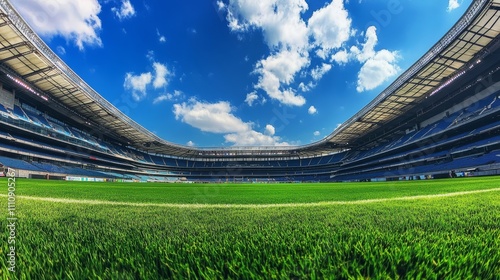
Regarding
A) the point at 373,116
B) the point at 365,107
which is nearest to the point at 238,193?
the point at 365,107

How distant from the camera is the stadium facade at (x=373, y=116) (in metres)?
24.9

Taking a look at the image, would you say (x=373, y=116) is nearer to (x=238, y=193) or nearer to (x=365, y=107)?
(x=365, y=107)

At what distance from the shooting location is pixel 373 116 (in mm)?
45719

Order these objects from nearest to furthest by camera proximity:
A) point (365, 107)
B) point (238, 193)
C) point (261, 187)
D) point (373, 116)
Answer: point (238, 193) < point (261, 187) < point (365, 107) < point (373, 116)

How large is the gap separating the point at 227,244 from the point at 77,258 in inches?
29.4

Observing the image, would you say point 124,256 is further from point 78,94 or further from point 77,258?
point 78,94

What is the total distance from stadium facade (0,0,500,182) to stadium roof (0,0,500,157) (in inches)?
4.1

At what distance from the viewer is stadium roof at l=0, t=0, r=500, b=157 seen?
864 inches

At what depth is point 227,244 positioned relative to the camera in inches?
55.1

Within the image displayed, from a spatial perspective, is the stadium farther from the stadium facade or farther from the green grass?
the stadium facade

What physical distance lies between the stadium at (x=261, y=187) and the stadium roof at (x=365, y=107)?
0.20 m

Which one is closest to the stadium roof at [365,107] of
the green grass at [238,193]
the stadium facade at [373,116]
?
the stadium facade at [373,116]

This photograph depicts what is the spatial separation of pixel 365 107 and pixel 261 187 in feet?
104

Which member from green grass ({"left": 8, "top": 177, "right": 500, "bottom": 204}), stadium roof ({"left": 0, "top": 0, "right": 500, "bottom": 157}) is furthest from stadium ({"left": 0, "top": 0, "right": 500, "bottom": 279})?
stadium roof ({"left": 0, "top": 0, "right": 500, "bottom": 157})
